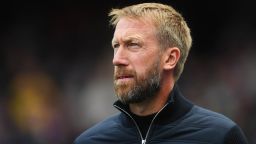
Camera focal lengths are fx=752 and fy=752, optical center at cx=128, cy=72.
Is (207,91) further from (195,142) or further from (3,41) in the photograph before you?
(195,142)

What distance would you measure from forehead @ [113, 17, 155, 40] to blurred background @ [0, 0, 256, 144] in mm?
4917

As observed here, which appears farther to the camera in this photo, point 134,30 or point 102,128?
point 102,128

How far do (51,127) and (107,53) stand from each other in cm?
129

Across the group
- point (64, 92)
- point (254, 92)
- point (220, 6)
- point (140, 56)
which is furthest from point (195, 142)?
point (220, 6)

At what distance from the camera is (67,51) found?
9.89 metres

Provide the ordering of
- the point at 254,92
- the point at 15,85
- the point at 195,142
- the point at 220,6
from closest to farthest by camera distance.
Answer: the point at 195,142 < the point at 254,92 < the point at 15,85 < the point at 220,6

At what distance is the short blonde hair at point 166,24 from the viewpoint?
12.4 feet

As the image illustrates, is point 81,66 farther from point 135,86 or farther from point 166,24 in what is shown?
point 135,86

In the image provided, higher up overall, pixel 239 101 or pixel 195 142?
pixel 195 142

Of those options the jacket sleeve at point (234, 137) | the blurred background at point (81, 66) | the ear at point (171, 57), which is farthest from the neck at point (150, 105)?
the blurred background at point (81, 66)

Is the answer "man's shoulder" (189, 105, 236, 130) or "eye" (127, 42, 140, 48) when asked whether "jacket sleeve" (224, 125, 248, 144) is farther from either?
"eye" (127, 42, 140, 48)

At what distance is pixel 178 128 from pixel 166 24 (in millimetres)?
533

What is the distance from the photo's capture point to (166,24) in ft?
12.4

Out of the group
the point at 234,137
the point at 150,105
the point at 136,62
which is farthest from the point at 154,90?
the point at 234,137
